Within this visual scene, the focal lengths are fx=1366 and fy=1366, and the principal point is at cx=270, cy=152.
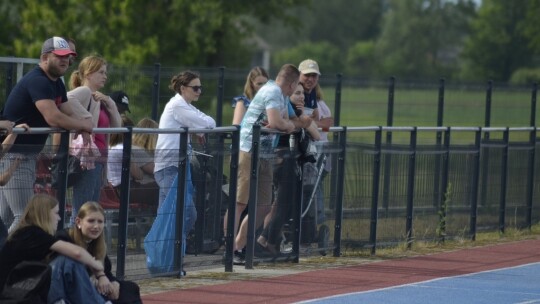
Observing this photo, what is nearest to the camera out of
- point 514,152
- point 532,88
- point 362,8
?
→ point 514,152

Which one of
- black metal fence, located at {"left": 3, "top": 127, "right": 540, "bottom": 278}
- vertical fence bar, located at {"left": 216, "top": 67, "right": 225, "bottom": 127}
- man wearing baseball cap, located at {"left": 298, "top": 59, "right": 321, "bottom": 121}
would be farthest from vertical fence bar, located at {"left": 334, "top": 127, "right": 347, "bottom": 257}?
vertical fence bar, located at {"left": 216, "top": 67, "right": 225, "bottom": 127}

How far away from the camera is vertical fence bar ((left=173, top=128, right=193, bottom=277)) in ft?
40.8

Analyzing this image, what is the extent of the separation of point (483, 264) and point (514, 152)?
3978mm

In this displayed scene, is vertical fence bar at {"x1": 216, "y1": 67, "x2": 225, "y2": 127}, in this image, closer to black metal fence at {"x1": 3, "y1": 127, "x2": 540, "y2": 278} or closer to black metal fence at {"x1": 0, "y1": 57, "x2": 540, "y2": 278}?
black metal fence at {"x1": 0, "y1": 57, "x2": 540, "y2": 278}

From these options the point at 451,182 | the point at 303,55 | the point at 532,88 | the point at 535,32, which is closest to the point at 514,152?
the point at 451,182

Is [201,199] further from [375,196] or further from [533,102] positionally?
[533,102]

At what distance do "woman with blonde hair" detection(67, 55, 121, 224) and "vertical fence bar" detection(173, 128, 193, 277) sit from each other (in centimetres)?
74

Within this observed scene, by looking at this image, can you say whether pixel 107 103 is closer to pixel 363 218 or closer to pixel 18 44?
pixel 363 218

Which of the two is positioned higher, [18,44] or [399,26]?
[399,26]

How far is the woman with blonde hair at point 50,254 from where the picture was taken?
9.31 meters

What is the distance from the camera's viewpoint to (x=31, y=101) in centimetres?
1091

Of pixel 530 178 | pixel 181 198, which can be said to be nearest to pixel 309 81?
pixel 181 198

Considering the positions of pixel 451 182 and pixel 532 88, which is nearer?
pixel 451 182

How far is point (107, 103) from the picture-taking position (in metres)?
12.7
